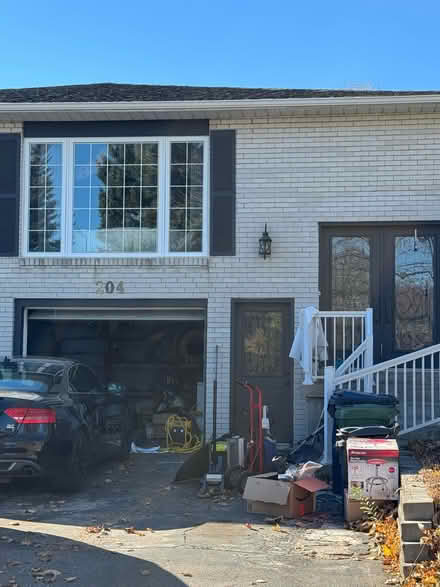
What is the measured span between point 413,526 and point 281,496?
2002 millimetres

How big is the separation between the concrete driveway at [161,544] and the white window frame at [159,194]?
13.7 ft

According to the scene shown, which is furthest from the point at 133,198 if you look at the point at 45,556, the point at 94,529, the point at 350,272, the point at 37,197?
the point at 45,556

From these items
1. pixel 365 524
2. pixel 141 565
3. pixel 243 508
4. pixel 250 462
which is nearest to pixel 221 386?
pixel 250 462

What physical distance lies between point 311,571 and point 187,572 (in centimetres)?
92

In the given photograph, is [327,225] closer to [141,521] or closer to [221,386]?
[221,386]

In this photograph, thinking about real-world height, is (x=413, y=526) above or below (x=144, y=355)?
below

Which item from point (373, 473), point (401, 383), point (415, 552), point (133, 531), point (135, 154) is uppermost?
point (135, 154)

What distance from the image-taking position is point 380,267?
1121 centimetres

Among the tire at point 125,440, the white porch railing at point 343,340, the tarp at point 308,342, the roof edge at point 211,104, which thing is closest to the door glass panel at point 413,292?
the white porch railing at point 343,340

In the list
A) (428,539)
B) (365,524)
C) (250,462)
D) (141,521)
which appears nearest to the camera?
(428,539)

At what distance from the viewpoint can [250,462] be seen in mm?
8633

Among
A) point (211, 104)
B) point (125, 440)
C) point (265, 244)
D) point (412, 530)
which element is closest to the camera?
point (412, 530)

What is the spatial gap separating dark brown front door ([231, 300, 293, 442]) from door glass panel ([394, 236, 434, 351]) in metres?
1.64

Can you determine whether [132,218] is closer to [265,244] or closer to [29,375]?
[265,244]
